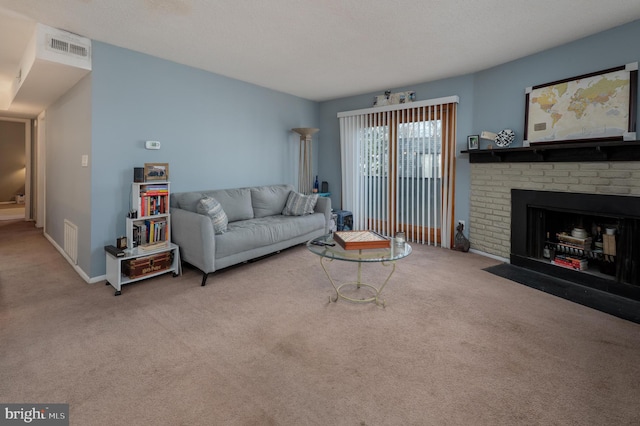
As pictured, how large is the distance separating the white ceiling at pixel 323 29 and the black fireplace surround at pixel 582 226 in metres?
1.61

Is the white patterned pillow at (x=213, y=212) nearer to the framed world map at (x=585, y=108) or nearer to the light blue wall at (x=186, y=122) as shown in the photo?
the light blue wall at (x=186, y=122)

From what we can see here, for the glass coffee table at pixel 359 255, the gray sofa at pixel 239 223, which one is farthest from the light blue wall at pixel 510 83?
the glass coffee table at pixel 359 255

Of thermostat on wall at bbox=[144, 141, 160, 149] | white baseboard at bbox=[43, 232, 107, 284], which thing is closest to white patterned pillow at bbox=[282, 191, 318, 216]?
thermostat on wall at bbox=[144, 141, 160, 149]

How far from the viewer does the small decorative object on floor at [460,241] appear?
438 cm

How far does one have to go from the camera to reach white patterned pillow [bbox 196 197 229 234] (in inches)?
132

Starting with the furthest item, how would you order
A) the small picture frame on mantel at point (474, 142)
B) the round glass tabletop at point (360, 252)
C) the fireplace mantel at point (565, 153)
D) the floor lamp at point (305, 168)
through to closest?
1. the floor lamp at point (305, 168)
2. the small picture frame on mantel at point (474, 142)
3. the fireplace mantel at point (565, 153)
4. the round glass tabletop at point (360, 252)

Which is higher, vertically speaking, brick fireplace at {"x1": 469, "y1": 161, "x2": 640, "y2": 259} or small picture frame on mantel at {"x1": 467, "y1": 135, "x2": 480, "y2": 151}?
small picture frame on mantel at {"x1": 467, "y1": 135, "x2": 480, "y2": 151}

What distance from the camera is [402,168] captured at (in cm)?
499

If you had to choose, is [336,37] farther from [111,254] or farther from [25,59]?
[25,59]

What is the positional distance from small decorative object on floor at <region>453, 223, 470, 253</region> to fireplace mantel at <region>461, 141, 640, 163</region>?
949 mm

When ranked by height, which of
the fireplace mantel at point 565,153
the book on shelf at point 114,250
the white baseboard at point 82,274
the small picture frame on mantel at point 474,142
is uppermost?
the small picture frame on mantel at point 474,142

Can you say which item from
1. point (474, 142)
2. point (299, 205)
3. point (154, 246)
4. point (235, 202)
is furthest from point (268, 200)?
point (474, 142)

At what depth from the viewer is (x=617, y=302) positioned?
2764mm

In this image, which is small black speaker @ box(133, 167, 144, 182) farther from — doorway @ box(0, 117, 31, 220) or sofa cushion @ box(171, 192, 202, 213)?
doorway @ box(0, 117, 31, 220)
